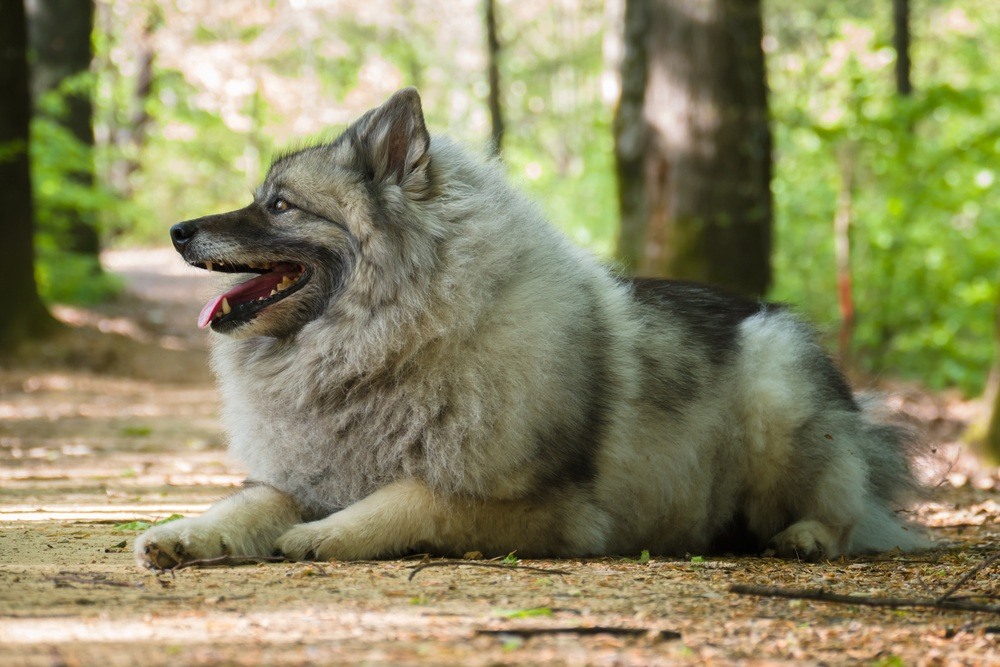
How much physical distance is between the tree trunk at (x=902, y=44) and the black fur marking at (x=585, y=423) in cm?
1508

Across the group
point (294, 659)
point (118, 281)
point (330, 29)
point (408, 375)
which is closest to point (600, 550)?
point (408, 375)

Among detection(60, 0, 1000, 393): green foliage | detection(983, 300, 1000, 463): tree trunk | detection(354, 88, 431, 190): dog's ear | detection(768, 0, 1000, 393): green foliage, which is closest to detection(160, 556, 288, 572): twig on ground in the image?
detection(354, 88, 431, 190): dog's ear

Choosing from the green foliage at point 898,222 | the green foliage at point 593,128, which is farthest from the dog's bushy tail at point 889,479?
the green foliage at point 898,222

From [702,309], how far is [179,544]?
2.59 m

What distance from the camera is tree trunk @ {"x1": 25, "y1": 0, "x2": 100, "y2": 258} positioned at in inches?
688

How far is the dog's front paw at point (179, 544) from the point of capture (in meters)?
3.64

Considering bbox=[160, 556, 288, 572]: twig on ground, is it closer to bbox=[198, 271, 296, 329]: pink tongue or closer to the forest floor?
the forest floor

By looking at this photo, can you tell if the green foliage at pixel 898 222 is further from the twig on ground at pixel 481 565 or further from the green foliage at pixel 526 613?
the green foliage at pixel 526 613

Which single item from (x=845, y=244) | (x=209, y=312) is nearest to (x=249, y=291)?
(x=209, y=312)

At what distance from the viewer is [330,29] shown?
34281 mm

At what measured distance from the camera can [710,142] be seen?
9453 millimetres

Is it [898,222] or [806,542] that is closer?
[806,542]

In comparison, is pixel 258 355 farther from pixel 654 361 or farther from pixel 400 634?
pixel 400 634

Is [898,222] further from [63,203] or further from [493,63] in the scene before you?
[63,203]
